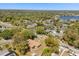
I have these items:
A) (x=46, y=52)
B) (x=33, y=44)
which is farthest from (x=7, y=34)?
(x=46, y=52)

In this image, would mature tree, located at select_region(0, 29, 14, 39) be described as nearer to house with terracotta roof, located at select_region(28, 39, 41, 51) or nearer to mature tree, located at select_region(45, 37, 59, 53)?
house with terracotta roof, located at select_region(28, 39, 41, 51)

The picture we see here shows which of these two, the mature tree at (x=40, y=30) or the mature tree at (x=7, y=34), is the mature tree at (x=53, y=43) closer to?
the mature tree at (x=40, y=30)

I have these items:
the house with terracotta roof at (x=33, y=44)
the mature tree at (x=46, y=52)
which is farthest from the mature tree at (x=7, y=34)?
the mature tree at (x=46, y=52)

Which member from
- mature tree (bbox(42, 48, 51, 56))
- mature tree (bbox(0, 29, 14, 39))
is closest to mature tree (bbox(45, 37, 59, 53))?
mature tree (bbox(42, 48, 51, 56))

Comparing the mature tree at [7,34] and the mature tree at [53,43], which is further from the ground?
the mature tree at [7,34]

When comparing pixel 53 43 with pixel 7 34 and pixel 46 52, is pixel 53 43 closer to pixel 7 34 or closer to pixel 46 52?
pixel 46 52

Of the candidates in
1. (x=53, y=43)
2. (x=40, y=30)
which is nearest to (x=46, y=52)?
(x=53, y=43)

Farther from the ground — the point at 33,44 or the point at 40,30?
the point at 40,30

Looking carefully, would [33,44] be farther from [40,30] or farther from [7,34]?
[7,34]

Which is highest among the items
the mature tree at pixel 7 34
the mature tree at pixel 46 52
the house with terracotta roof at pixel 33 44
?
the mature tree at pixel 7 34

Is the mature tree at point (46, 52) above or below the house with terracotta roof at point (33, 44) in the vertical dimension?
below

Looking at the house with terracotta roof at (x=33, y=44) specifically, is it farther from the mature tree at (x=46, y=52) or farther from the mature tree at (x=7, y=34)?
the mature tree at (x=7, y=34)

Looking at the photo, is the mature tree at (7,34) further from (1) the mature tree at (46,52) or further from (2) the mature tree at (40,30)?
(1) the mature tree at (46,52)
